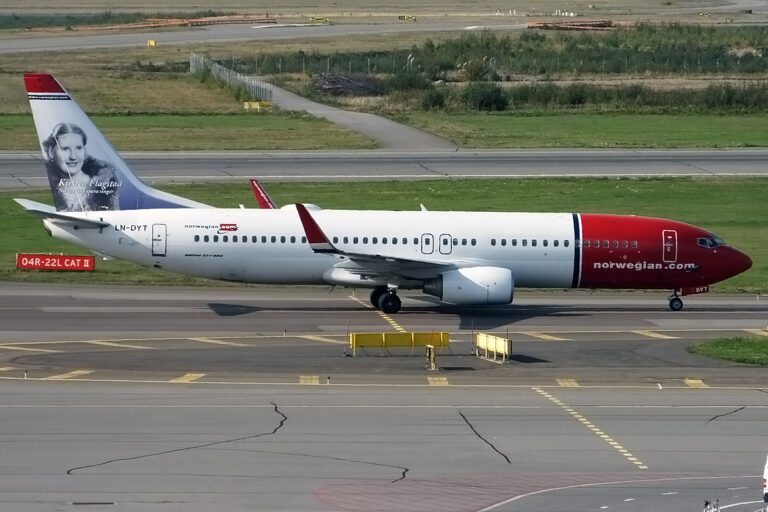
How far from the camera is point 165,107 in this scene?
110 m

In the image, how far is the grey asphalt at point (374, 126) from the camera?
303 ft

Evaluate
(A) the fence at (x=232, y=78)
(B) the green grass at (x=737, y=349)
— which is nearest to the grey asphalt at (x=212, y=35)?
(A) the fence at (x=232, y=78)

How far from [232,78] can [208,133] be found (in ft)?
86.0

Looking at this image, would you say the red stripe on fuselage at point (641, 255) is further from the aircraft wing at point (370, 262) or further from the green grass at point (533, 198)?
the green grass at point (533, 198)

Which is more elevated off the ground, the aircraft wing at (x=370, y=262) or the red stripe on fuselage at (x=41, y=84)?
the red stripe on fuselage at (x=41, y=84)

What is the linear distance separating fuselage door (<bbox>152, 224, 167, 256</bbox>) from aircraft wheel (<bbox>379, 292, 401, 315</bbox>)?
792 cm

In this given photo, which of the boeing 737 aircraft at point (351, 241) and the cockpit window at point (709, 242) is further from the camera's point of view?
the cockpit window at point (709, 242)

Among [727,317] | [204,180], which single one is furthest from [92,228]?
[204,180]

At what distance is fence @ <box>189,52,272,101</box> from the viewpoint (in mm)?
113562

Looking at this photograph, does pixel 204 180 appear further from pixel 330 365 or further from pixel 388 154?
pixel 330 365

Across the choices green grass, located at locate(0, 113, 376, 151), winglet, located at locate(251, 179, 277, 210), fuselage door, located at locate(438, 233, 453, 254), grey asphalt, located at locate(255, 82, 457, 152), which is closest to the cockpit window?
fuselage door, located at locate(438, 233, 453, 254)

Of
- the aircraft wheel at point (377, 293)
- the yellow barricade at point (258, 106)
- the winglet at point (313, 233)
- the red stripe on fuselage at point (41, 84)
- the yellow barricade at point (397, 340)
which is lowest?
the aircraft wheel at point (377, 293)

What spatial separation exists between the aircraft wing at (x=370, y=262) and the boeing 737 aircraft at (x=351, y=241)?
0.07 metres

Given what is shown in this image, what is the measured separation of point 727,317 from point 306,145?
156 ft
